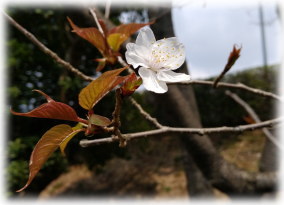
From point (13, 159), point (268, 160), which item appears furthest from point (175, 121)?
point (13, 159)

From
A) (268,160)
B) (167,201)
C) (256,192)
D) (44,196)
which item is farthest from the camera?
(44,196)

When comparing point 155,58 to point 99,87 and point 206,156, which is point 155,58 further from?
Result: point 206,156

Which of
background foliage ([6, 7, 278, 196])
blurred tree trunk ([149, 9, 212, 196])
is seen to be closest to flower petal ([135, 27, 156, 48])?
blurred tree trunk ([149, 9, 212, 196])

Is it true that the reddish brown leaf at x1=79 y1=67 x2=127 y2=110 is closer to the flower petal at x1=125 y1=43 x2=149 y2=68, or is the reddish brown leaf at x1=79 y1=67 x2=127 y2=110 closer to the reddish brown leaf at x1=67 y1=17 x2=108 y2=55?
the flower petal at x1=125 y1=43 x2=149 y2=68

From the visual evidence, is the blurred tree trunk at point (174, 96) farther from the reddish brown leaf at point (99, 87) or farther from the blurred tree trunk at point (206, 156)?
the reddish brown leaf at point (99, 87)

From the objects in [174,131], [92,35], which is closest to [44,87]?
[92,35]

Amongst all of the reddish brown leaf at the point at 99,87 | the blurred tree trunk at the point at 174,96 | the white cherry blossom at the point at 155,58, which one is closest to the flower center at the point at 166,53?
the white cherry blossom at the point at 155,58

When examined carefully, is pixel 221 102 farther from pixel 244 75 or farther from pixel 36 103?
pixel 36 103
